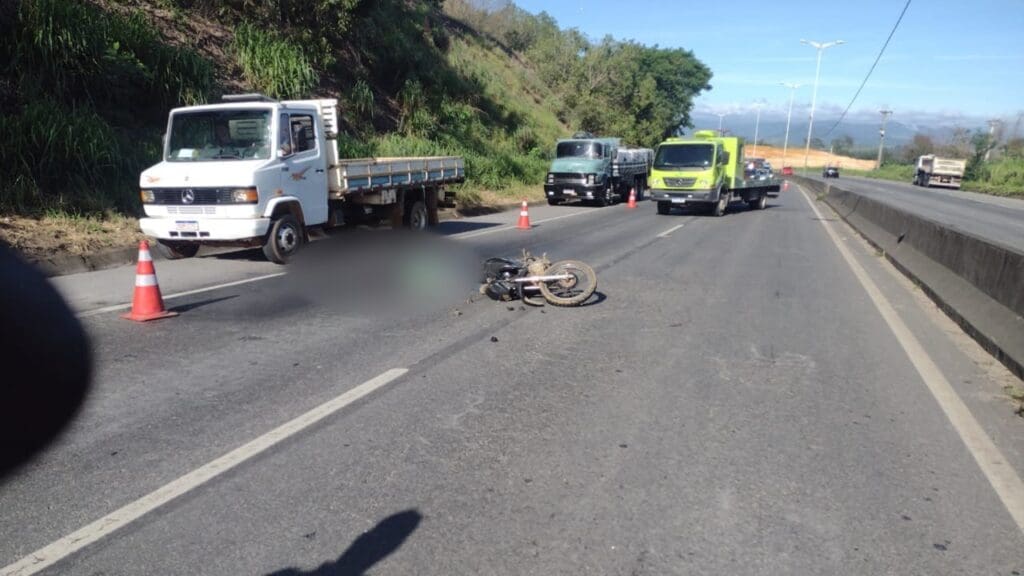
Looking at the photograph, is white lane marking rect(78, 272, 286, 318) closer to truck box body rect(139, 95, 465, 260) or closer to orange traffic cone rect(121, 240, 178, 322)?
orange traffic cone rect(121, 240, 178, 322)

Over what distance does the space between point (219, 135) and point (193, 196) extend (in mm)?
1193

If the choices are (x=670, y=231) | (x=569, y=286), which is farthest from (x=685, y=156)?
(x=569, y=286)

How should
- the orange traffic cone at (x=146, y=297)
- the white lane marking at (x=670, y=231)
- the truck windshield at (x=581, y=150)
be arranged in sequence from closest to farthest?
the orange traffic cone at (x=146, y=297) < the white lane marking at (x=670, y=231) < the truck windshield at (x=581, y=150)

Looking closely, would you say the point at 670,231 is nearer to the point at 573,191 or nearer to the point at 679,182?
the point at 679,182

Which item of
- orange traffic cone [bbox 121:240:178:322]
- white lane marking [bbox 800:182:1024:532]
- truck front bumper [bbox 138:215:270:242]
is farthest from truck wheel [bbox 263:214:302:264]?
white lane marking [bbox 800:182:1024:532]

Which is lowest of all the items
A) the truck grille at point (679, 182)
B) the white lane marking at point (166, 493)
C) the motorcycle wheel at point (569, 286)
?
the white lane marking at point (166, 493)

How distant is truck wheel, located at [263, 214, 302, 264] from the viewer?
10211 mm

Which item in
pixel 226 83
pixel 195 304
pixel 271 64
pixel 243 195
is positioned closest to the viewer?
pixel 195 304

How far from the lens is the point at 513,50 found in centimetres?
5594

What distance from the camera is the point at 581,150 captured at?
85.7 feet

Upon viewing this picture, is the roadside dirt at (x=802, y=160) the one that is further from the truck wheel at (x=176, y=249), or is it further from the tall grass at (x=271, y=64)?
the truck wheel at (x=176, y=249)

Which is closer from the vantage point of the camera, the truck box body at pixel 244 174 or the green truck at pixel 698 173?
the truck box body at pixel 244 174

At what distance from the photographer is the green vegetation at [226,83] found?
39.5 ft

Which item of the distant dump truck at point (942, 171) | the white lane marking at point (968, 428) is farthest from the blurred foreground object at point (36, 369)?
the distant dump truck at point (942, 171)
